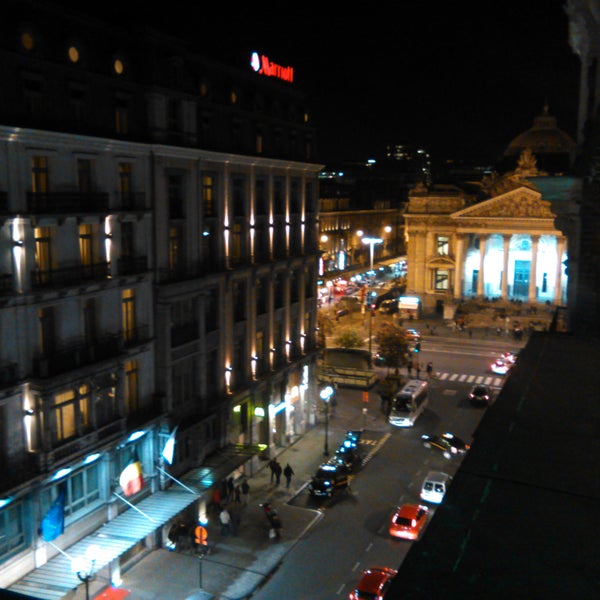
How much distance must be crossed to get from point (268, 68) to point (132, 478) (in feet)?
87.0

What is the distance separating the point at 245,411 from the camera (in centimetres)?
4312

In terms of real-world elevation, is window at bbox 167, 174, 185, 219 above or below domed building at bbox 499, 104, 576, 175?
below

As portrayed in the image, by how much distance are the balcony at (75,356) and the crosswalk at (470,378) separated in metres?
41.5

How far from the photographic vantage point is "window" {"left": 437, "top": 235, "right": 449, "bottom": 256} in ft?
357

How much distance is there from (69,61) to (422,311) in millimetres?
81478

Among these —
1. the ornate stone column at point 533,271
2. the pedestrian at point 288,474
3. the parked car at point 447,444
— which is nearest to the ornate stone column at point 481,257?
the ornate stone column at point 533,271

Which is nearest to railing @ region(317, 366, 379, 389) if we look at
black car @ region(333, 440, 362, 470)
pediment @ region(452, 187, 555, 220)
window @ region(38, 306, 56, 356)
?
black car @ region(333, 440, 362, 470)

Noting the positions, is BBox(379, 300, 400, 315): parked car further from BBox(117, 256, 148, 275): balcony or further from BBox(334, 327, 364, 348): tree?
BBox(117, 256, 148, 275): balcony

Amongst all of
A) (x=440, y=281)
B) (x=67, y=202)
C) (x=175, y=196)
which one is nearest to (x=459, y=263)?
(x=440, y=281)

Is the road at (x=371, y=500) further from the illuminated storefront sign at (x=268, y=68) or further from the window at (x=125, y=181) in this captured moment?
the illuminated storefront sign at (x=268, y=68)

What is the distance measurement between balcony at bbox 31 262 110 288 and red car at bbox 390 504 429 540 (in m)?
17.4

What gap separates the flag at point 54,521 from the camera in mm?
26859

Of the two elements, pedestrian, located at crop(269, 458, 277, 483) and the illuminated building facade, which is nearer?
the illuminated building facade

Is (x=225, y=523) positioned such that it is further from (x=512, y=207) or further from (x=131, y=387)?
(x=512, y=207)
